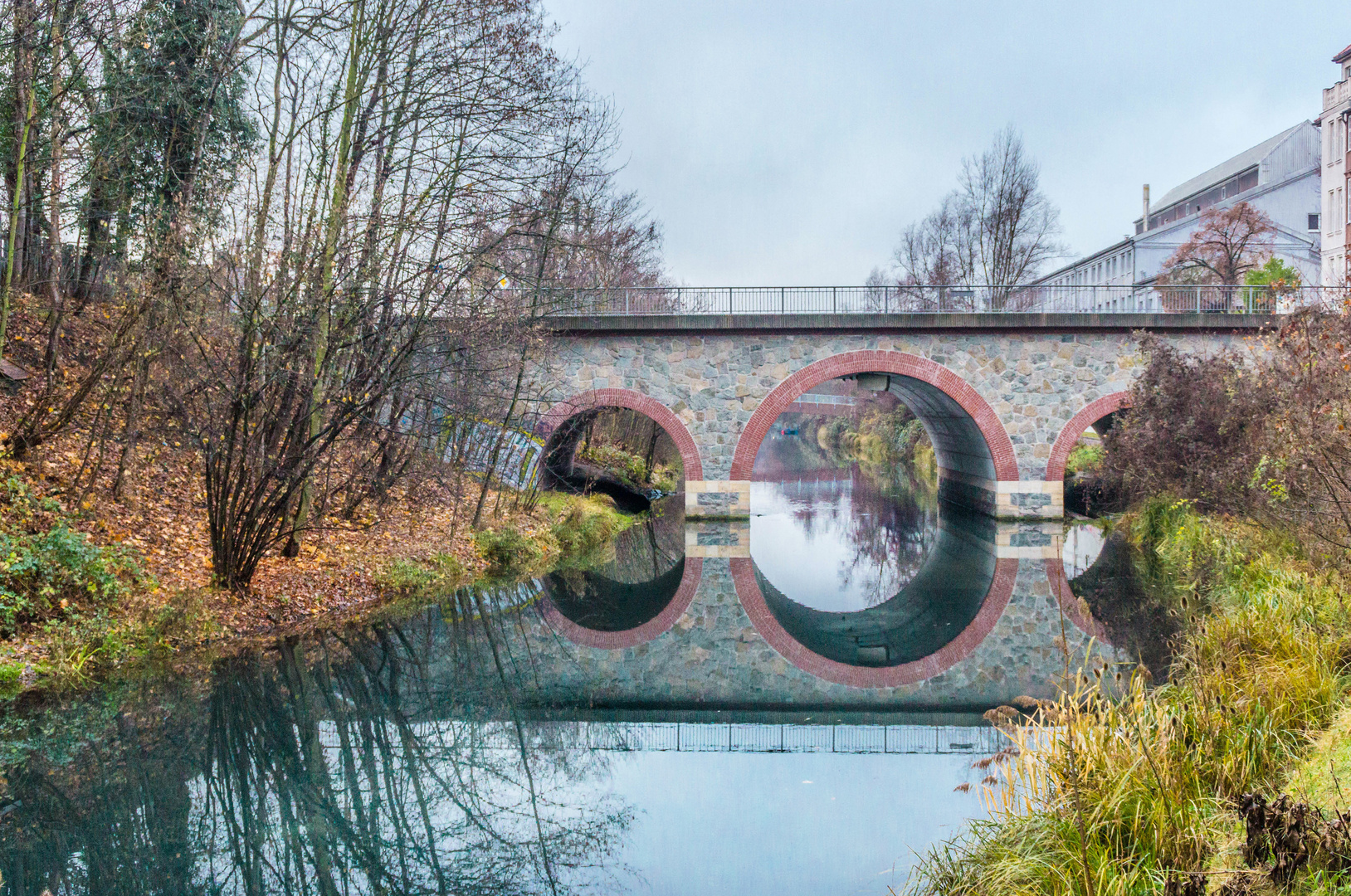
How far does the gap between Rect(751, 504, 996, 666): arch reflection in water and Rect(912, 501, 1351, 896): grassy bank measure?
3309mm

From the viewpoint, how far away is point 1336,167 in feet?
115

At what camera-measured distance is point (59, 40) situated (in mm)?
8445

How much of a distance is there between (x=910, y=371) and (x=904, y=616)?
8879 mm

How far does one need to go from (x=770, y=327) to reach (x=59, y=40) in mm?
13267

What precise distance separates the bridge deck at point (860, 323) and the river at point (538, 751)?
8049 millimetres

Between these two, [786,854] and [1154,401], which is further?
[1154,401]

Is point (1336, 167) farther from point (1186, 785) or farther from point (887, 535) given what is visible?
point (1186, 785)

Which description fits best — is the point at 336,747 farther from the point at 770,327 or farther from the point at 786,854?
the point at 770,327

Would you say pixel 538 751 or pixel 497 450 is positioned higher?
pixel 497 450

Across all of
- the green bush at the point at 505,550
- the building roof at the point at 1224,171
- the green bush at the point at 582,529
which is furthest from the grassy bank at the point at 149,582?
the building roof at the point at 1224,171

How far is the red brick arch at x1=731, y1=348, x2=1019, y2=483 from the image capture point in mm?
19750

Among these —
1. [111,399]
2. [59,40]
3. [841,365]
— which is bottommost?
[111,399]

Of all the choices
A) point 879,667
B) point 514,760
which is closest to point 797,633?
point 879,667

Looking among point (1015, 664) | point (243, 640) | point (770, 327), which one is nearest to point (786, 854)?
point (1015, 664)
